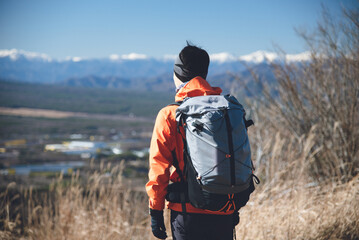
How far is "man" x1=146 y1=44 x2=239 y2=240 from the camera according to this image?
5.48 ft

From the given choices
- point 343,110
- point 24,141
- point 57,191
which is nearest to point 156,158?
point 57,191

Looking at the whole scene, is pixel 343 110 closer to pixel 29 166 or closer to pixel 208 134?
pixel 208 134

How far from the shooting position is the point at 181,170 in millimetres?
1771

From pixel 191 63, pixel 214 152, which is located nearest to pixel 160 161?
pixel 214 152

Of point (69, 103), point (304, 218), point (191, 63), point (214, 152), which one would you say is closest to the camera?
point (214, 152)

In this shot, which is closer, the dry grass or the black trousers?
the black trousers

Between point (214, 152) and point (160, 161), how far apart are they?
1.01 feet

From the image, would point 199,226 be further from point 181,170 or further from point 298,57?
point 298,57

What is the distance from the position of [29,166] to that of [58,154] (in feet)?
27.1

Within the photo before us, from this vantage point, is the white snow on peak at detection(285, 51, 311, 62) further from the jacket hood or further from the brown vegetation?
the jacket hood

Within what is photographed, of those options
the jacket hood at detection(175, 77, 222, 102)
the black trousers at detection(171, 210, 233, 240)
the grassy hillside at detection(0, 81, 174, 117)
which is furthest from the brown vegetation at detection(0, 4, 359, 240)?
the grassy hillside at detection(0, 81, 174, 117)

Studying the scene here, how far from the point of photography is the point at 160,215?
1722 mm

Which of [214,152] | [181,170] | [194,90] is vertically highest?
[194,90]

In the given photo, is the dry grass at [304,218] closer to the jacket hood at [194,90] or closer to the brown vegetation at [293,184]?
the brown vegetation at [293,184]
